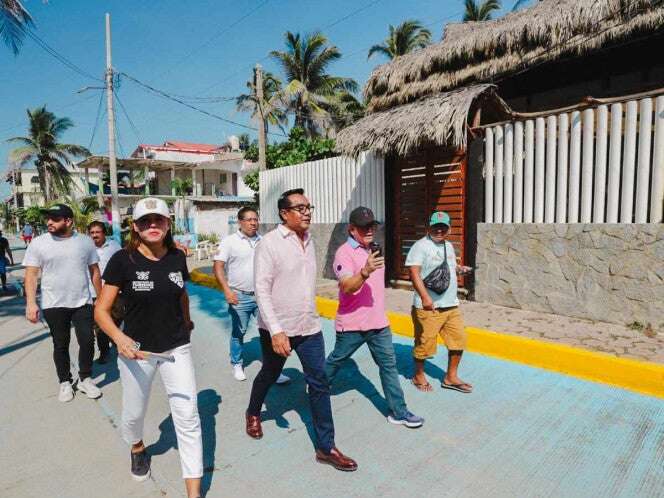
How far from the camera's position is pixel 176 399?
90.7 inches

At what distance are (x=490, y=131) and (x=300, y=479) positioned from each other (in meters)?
5.56

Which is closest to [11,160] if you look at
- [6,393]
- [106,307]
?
[6,393]

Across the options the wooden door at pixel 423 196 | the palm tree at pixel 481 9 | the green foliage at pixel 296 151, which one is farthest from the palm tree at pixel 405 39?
the wooden door at pixel 423 196

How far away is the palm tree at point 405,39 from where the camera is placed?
2589 centimetres

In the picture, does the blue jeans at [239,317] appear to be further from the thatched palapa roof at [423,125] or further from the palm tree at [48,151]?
the palm tree at [48,151]

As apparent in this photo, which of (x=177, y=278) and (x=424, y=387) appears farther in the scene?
(x=424, y=387)

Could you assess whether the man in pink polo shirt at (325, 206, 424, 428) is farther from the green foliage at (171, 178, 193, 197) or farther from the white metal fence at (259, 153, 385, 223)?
the green foliage at (171, 178, 193, 197)

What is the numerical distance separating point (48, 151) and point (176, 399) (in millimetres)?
40126

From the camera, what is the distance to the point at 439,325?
11.6ft

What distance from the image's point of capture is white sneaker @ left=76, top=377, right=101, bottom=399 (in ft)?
12.5

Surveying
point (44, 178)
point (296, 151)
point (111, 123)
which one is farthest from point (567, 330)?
point (44, 178)

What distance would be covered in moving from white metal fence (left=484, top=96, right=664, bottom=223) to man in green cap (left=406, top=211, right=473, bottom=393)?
2.90 m

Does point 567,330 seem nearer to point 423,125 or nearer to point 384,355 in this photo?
point 384,355

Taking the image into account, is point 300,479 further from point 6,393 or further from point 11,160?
point 11,160
